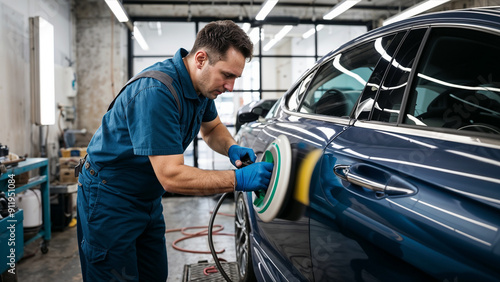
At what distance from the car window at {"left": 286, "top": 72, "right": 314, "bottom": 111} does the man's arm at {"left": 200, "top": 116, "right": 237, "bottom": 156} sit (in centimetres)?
38

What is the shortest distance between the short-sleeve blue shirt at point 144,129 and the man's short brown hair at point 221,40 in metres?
0.16

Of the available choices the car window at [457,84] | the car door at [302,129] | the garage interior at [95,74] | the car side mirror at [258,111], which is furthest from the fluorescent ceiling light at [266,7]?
the car window at [457,84]

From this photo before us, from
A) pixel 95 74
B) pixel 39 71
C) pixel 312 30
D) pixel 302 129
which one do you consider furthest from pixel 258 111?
pixel 312 30

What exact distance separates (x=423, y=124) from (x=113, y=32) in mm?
7417

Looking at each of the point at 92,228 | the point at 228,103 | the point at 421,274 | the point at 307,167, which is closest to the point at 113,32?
the point at 228,103

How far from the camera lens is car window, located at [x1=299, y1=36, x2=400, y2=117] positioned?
5.28ft

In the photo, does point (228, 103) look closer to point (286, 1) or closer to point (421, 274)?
point (286, 1)

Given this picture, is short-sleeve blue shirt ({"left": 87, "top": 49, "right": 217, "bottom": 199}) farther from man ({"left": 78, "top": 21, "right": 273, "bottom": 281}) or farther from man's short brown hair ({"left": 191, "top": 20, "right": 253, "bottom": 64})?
man's short brown hair ({"left": 191, "top": 20, "right": 253, "bottom": 64})

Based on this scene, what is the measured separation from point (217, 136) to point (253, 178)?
30.8 inches

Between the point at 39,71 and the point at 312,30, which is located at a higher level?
the point at 312,30

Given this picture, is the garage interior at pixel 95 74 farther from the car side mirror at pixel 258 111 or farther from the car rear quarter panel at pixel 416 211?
the car rear quarter panel at pixel 416 211

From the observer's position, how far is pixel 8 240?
275 cm

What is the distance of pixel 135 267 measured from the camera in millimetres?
1767

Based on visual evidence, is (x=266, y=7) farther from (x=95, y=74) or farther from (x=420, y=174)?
(x=420, y=174)
